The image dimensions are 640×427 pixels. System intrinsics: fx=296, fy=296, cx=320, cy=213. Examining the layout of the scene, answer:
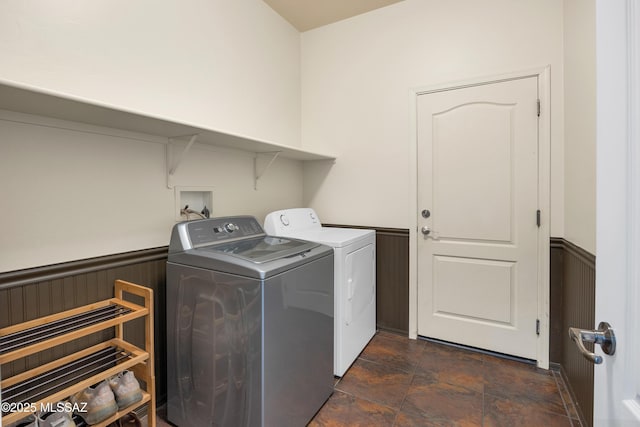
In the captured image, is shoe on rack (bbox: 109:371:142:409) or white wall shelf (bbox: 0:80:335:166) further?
shoe on rack (bbox: 109:371:142:409)

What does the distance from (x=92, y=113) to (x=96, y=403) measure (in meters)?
1.18

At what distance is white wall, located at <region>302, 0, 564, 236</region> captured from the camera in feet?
6.63

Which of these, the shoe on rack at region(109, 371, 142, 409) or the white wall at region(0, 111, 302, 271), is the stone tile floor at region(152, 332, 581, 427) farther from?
the white wall at region(0, 111, 302, 271)

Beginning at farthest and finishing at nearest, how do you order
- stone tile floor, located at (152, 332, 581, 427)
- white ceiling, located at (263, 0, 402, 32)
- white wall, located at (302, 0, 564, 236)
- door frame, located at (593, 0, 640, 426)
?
white ceiling, located at (263, 0, 402, 32)
white wall, located at (302, 0, 564, 236)
stone tile floor, located at (152, 332, 581, 427)
door frame, located at (593, 0, 640, 426)

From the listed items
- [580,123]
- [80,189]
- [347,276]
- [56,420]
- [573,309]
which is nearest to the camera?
[56,420]

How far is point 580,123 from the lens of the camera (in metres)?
1.64

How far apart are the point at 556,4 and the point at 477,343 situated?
241 centimetres

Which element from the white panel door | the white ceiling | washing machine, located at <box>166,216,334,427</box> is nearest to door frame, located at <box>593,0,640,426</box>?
washing machine, located at <box>166,216,334,427</box>

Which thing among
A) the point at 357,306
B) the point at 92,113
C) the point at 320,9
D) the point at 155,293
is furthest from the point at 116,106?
the point at 320,9

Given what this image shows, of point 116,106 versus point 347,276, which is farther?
point 347,276

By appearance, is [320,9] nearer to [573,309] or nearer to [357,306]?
[357,306]

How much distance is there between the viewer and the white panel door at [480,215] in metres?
2.07

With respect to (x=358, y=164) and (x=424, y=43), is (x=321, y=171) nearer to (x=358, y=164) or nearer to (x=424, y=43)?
(x=358, y=164)

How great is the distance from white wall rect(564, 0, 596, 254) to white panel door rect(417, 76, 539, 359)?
21cm
